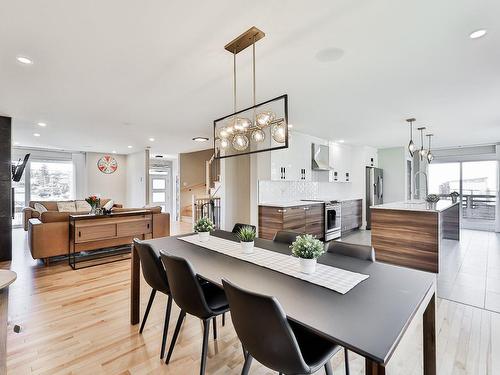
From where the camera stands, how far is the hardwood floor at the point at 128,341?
1862 millimetres

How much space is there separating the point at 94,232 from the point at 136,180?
4956mm

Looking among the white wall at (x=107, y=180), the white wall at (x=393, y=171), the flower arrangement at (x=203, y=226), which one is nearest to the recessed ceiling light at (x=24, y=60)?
the flower arrangement at (x=203, y=226)

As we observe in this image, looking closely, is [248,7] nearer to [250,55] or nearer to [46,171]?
[250,55]

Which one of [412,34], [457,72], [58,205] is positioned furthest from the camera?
[58,205]

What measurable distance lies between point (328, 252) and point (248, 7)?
1926mm

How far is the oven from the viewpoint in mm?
5809

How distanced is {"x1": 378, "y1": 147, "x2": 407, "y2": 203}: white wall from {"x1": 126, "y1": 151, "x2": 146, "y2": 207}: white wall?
7.79 m

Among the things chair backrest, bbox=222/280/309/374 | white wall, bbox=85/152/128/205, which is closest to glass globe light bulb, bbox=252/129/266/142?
chair backrest, bbox=222/280/309/374

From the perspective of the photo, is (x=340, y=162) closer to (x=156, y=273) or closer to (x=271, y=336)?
(x=156, y=273)

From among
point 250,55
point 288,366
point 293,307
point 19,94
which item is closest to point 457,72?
point 250,55

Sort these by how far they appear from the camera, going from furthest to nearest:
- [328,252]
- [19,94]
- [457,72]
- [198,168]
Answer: [198,168] → [19,94] → [457,72] → [328,252]

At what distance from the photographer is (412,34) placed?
6.54 ft

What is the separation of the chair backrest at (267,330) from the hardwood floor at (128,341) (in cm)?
73

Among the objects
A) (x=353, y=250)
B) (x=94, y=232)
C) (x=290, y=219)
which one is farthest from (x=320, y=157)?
(x=94, y=232)
